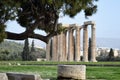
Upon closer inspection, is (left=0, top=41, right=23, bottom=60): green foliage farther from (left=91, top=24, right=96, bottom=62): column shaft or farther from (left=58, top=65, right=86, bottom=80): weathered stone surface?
(left=91, top=24, right=96, bottom=62): column shaft

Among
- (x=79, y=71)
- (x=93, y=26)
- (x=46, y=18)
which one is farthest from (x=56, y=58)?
(x=46, y=18)

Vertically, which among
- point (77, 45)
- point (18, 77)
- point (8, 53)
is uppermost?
point (77, 45)

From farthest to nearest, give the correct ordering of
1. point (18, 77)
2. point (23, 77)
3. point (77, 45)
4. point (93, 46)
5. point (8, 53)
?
point (77, 45), point (93, 46), point (8, 53), point (18, 77), point (23, 77)

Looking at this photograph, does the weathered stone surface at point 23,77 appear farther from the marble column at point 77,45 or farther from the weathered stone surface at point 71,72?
the marble column at point 77,45

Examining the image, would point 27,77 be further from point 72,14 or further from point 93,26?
point 93,26

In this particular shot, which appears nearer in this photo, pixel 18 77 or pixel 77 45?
→ pixel 18 77

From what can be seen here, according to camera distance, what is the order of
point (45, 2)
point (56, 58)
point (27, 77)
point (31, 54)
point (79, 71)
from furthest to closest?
1. point (31, 54)
2. point (56, 58)
3. point (79, 71)
4. point (45, 2)
5. point (27, 77)

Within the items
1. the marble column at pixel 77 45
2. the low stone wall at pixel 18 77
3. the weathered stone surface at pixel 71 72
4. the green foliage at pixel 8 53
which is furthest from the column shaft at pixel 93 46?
the low stone wall at pixel 18 77

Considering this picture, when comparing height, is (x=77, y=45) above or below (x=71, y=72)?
above

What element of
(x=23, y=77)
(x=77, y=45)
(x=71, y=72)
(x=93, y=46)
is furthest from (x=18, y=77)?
(x=77, y=45)

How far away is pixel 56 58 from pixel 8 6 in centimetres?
5781

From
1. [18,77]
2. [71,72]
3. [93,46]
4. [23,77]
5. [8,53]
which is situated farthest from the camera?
[93,46]

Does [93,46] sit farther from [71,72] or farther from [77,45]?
[71,72]

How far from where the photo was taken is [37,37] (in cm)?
1230
